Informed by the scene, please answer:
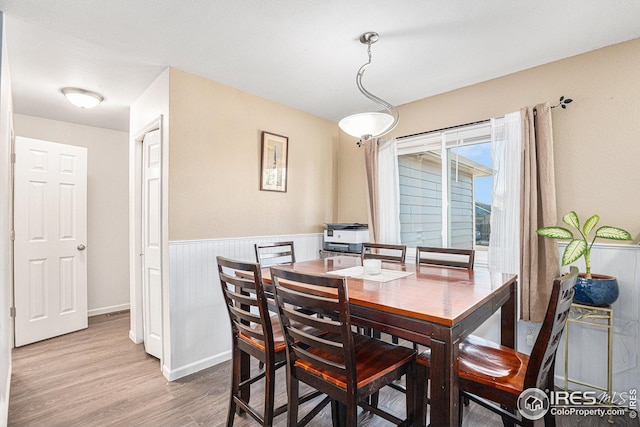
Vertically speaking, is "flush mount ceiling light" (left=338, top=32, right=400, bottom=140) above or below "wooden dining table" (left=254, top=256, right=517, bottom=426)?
above

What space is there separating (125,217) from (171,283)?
94.3 inches

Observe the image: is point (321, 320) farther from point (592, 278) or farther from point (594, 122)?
point (594, 122)

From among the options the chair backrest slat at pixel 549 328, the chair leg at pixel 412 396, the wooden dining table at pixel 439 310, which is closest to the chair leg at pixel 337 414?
the chair leg at pixel 412 396

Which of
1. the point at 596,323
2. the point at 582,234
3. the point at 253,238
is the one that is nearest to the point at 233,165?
the point at 253,238

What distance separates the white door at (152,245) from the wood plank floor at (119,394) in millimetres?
238

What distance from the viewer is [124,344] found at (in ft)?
10.1

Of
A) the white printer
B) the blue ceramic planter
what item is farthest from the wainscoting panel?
the blue ceramic planter

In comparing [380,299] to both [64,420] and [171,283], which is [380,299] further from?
[64,420]

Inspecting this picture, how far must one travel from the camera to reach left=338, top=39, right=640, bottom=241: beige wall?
2102mm

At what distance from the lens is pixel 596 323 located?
6.78ft

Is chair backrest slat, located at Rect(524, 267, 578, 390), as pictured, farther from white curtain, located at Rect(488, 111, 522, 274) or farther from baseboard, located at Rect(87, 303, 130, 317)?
baseboard, located at Rect(87, 303, 130, 317)

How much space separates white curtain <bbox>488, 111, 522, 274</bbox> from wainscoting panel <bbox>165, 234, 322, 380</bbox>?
7.50 ft

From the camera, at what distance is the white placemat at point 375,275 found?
6.19ft

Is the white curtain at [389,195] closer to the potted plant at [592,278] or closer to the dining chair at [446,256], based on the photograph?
the dining chair at [446,256]
